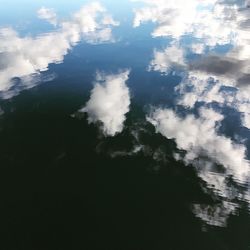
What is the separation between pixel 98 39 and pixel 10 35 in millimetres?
27519

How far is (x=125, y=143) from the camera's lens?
4544cm

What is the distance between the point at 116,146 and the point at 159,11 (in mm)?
110910

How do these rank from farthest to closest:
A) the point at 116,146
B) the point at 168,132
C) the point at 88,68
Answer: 1. the point at 88,68
2. the point at 168,132
3. the point at 116,146

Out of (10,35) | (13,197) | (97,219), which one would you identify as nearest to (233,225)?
(97,219)

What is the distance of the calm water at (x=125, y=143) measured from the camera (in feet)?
104

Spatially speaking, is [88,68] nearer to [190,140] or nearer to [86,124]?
[86,124]

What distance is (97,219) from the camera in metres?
32.6

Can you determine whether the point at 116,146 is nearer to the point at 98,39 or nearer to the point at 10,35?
the point at 98,39

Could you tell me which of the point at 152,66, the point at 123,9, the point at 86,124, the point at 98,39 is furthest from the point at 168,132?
the point at 123,9

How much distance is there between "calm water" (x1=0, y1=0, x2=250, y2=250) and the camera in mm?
31688

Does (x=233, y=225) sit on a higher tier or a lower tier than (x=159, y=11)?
higher

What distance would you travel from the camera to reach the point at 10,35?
10275cm

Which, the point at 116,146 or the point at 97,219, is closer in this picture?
the point at 97,219

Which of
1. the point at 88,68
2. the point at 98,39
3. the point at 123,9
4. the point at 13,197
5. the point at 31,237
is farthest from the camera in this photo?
the point at 123,9
